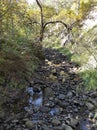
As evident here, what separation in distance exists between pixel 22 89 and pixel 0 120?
4.58ft

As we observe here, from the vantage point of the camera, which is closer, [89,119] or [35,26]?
[89,119]

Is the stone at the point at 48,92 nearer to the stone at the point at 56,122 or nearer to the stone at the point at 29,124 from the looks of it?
the stone at the point at 56,122

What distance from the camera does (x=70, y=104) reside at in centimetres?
537

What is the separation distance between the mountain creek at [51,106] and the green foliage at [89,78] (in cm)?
14

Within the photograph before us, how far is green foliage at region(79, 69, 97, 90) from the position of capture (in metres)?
6.15

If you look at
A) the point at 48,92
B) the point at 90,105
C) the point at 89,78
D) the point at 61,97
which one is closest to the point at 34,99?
the point at 48,92

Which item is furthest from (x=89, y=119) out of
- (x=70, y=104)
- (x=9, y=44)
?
(x=9, y=44)

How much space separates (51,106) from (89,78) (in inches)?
66.9

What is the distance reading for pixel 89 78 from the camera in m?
6.47

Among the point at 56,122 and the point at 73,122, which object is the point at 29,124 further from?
the point at 73,122

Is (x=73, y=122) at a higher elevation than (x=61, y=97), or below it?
below

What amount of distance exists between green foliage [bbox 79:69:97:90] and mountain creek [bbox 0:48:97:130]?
Answer: 0.14 m

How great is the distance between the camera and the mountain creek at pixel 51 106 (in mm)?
4497

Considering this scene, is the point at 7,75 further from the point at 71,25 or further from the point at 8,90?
the point at 71,25
